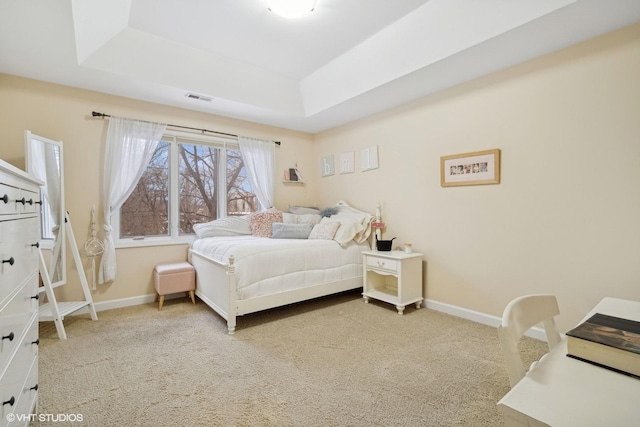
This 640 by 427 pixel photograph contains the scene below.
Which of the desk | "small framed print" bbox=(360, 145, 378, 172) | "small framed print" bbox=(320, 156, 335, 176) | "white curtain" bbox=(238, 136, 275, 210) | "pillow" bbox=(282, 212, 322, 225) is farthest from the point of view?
"small framed print" bbox=(320, 156, 335, 176)

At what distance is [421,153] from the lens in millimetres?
3293

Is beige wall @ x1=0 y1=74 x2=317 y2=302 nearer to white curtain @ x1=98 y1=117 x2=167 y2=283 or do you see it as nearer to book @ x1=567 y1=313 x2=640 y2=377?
white curtain @ x1=98 y1=117 x2=167 y2=283

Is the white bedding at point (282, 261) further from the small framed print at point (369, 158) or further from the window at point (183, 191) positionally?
the small framed print at point (369, 158)

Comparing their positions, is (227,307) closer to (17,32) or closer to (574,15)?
(17,32)

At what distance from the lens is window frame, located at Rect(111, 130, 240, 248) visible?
3.36 metres

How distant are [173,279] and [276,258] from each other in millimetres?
1259

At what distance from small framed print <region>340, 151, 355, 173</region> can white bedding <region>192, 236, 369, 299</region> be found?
116 centimetres

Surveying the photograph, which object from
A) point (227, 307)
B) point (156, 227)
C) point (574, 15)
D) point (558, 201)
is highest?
point (574, 15)

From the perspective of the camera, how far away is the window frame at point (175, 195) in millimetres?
3358

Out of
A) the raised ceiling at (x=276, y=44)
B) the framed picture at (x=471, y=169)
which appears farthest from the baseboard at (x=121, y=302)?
the framed picture at (x=471, y=169)

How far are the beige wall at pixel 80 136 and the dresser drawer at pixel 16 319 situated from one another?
199 cm

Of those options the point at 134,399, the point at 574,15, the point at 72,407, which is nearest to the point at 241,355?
the point at 134,399

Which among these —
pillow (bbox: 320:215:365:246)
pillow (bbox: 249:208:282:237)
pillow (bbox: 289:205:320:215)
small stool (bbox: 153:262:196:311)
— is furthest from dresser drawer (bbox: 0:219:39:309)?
pillow (bbox: 289:205:320:215)

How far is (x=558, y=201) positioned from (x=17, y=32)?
4.22 meters
